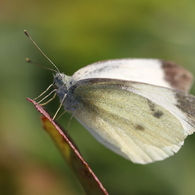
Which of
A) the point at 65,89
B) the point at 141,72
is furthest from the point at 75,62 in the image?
the point at 65,89

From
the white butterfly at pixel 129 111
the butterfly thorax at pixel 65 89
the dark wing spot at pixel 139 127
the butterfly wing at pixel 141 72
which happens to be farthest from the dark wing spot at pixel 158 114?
the butterfly thorax at pixel 65 89

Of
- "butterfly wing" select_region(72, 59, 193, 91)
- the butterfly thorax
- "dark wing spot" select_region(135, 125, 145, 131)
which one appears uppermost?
the butterfly thorax

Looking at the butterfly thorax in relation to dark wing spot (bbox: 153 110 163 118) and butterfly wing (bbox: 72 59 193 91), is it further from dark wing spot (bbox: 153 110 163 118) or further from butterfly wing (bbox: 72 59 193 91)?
dark wing spot (bbox: 153 110 163 118)

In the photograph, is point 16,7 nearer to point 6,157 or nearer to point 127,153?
point 6,157

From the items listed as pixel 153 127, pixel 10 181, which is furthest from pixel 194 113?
pixel 10 181

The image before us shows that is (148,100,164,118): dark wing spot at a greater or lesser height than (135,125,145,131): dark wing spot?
greater

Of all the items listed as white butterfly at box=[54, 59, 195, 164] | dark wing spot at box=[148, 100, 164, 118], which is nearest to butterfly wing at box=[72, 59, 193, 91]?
white butterfly at box=[54, 59, 195, 164]

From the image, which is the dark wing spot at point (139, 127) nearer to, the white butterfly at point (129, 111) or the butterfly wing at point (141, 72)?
the white butterfly at point (129, 111)
